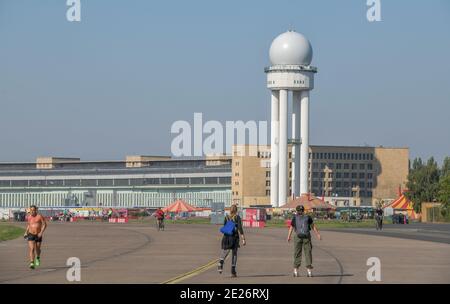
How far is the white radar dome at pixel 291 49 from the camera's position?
6752 inches

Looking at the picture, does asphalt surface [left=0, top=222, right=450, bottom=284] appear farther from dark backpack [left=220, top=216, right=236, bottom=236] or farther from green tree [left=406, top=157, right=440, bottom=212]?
green tree [left=406, top=157, right=440, bottom=212]

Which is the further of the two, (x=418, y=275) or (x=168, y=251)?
(x=168, y=251)

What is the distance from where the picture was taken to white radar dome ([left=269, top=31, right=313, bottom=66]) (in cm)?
17150

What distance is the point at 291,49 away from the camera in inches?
6786

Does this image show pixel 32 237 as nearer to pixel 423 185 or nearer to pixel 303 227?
pixel 303 227

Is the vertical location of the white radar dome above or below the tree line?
above

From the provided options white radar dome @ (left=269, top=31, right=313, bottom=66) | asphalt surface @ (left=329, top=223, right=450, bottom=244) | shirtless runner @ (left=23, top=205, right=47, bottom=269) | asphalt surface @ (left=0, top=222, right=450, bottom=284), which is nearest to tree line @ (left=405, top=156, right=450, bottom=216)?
white radar dome @ (left=269, top=31, right=313, bottom=66)

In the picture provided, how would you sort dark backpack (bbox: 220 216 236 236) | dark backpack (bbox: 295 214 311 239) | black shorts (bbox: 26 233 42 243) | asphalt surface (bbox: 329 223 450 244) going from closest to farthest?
dark backpack (bbox: 220 216 236 236), dark backpack (bbox: 295 214 311 239), black shorts (bbox: 26 233 42 243), asphalt surface (bbox: 329 223 450 244)

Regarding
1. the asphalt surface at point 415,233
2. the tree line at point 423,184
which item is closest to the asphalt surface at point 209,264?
the asphalt surface at point 415,233

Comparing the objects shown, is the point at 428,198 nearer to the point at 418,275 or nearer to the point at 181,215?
the point at 181,215

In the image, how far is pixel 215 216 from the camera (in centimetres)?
11756

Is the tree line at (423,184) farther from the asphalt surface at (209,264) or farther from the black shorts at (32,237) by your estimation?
the black shorts at (32,237)
